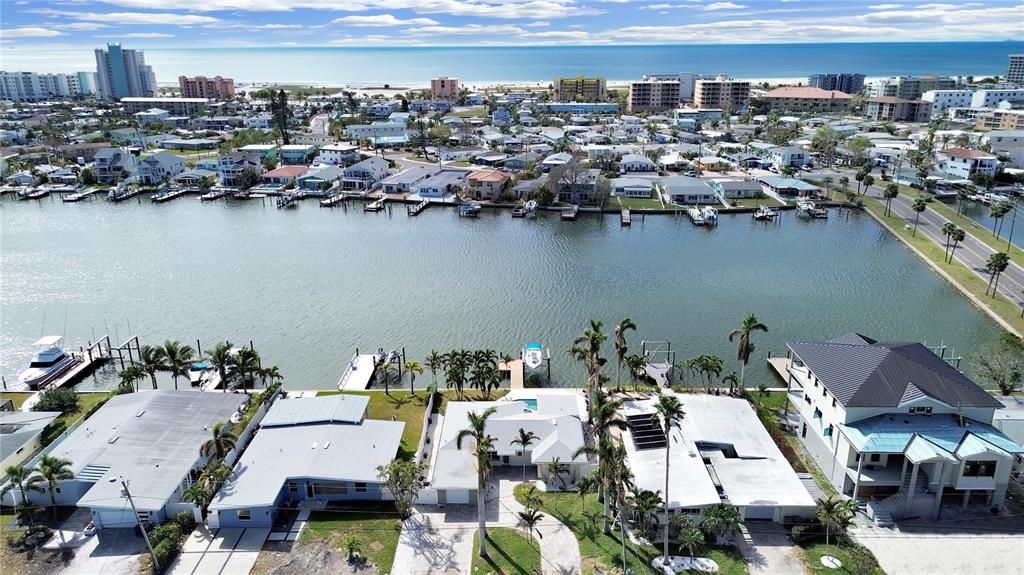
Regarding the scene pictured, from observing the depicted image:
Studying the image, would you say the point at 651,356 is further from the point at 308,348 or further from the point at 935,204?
the point at 935,204

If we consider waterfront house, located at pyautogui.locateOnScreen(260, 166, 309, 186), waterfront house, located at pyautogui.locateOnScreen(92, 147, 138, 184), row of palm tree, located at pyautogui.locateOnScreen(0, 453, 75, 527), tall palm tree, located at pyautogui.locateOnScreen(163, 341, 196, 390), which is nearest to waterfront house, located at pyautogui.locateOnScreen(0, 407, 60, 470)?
row of palm tree, located at pyautogui.locateOnScreen(0, 453, 75, 527)

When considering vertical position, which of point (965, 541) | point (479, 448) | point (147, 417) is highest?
point (479, 448)

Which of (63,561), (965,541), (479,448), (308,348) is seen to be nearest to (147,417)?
(63,561)

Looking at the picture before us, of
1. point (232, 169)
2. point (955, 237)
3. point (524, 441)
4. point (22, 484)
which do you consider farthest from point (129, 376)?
point (232, 169)

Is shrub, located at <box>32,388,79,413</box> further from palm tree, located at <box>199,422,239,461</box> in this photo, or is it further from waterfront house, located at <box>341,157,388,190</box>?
waterfront house, located at <box>341,157,388,190</box>

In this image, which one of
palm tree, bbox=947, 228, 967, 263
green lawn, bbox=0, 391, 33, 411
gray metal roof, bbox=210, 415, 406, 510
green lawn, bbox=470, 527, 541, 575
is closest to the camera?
green lawn, bbox=470, 527, 541, 575

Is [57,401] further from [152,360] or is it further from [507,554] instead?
[507,554]
